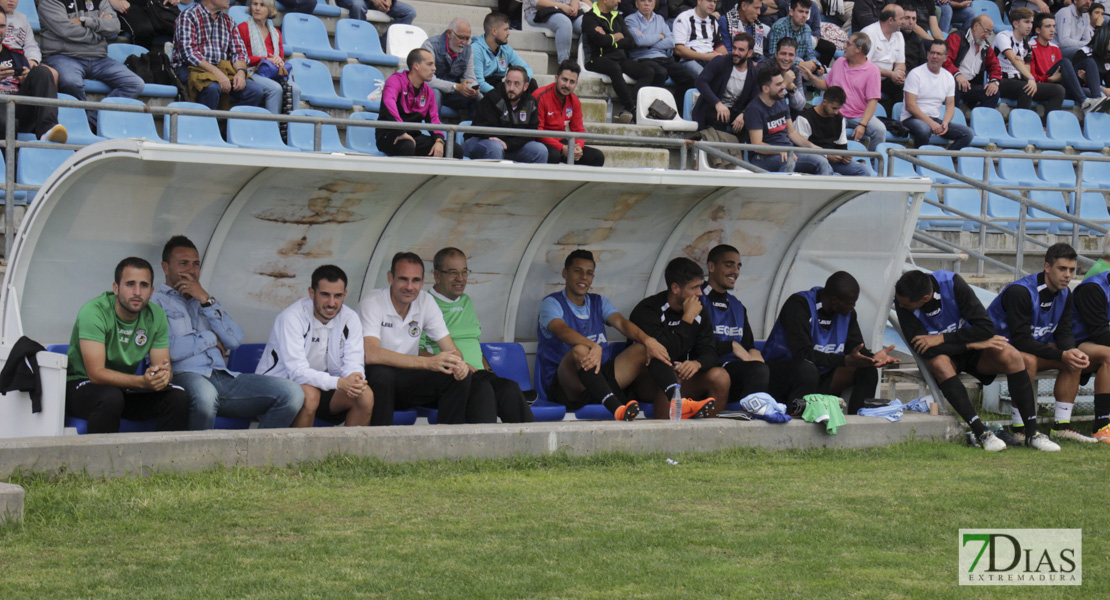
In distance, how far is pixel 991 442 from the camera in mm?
7699

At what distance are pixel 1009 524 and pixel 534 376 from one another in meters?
3.60

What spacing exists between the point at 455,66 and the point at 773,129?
130 inches

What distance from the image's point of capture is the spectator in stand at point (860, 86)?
14.1 metres

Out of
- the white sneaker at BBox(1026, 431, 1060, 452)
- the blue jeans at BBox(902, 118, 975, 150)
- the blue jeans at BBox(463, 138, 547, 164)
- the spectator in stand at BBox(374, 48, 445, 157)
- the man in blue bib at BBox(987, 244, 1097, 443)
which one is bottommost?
the white sneaker at BBox(1026, 431, 1060, 452)

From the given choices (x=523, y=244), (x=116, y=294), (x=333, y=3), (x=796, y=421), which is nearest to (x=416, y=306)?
(x=523, y=244)

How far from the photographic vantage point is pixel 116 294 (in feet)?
21.2

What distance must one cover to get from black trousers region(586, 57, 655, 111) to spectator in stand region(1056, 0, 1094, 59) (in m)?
7.25

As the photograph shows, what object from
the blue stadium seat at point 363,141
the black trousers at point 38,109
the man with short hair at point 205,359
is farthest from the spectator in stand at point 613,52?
the man with short hair at point 205,359

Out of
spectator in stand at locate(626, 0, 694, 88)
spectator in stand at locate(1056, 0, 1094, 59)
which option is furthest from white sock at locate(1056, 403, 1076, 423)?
spectator in stand at locate(1056, 0, 1094, 59)

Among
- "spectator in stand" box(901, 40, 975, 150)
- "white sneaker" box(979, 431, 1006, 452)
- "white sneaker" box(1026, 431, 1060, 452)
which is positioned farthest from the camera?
"spectator in stand" box(901, 40, 975, 150)

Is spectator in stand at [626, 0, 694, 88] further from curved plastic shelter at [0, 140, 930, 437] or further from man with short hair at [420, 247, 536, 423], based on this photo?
man with short hair at [420, 247, 536, 423]

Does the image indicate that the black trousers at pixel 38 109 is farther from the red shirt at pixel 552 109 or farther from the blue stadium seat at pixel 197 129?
the red shirt at pixel 552 109

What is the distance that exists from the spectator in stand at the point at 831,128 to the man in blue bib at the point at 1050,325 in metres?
4.18

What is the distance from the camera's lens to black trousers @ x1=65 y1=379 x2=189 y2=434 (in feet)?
20.6
